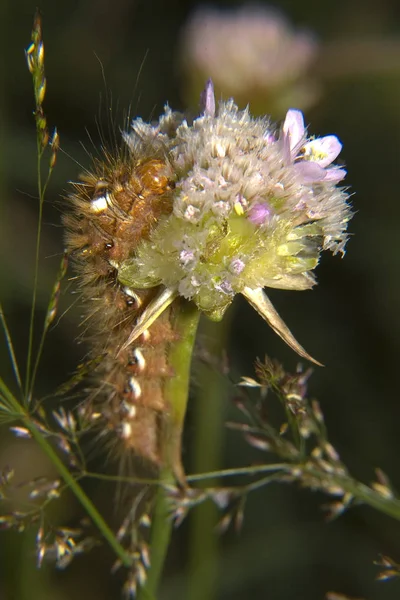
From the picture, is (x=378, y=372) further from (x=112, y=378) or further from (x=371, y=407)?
(x=112, y=378)

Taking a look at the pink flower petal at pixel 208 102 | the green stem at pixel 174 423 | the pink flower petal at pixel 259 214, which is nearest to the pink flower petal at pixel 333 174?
the pink flower petal at pixel 259 214

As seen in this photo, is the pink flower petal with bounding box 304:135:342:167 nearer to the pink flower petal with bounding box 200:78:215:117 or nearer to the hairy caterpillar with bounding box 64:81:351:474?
the hairy caterpillar with bounding box 64:81:351:474

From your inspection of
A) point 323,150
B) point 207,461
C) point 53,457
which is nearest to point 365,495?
point 53,457

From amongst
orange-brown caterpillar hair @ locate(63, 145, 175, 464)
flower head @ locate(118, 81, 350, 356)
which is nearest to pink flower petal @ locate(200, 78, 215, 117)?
flower head @ locate(118, 81, 350, 356)

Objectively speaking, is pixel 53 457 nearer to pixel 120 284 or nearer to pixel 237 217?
pixel 120 284

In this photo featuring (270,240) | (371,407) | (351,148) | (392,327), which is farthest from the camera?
(351,148)

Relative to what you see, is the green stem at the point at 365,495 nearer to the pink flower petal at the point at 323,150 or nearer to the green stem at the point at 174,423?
the green stem at the point at 174,423

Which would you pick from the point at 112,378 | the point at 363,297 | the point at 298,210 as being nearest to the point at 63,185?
the point at 363,297
